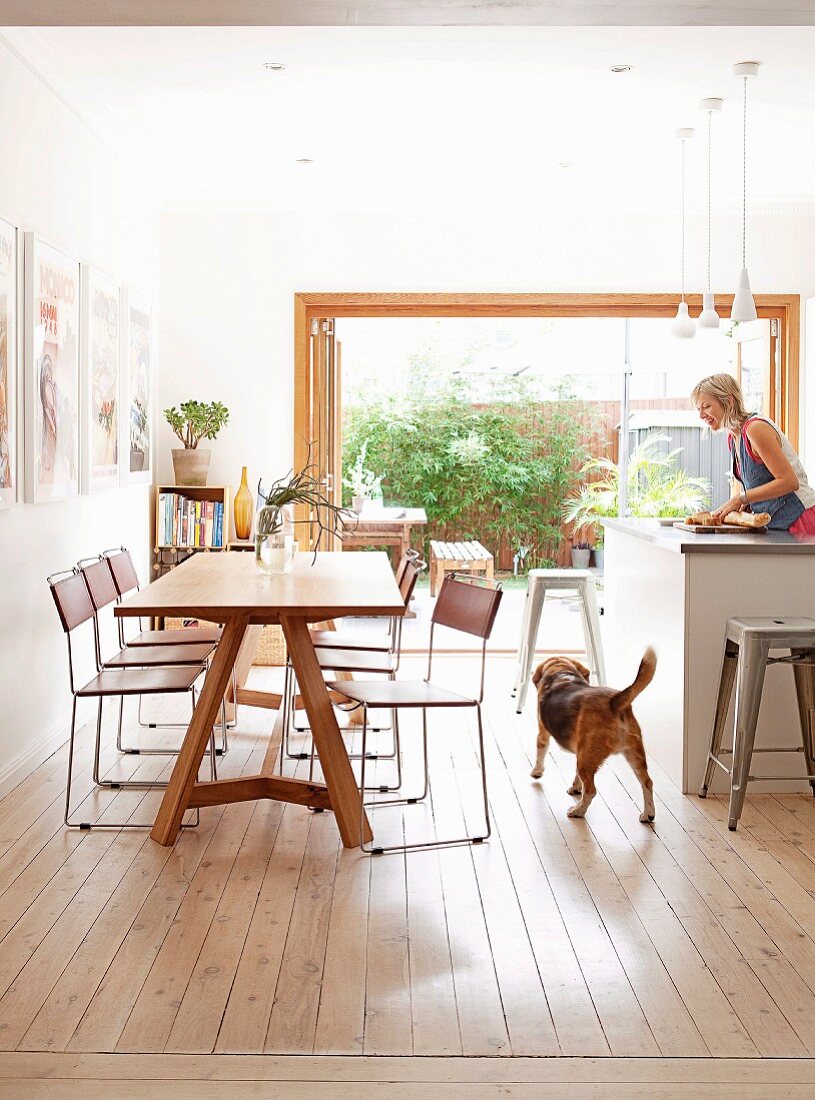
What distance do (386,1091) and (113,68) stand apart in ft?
13.4

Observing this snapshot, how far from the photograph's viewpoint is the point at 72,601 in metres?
4.07

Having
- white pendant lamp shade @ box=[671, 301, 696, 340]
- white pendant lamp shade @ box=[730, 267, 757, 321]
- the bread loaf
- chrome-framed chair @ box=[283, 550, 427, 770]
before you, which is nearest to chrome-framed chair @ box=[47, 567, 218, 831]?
chrome-framed chair @ box=[283, 550, 427, 770]

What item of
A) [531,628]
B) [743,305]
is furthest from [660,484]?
[743,305]

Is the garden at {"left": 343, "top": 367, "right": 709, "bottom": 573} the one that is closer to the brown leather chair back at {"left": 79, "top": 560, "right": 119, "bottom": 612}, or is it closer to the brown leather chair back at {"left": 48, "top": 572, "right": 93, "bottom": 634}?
the brown leather chair back at {"left": 79, "top": 560, "right": 119, "bottom": 612}

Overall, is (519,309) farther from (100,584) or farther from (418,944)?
(418,944)

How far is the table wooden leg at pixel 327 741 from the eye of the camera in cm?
367

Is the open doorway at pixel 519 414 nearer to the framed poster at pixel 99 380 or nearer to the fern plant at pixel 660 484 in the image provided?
the fern plant at pixel 660 484

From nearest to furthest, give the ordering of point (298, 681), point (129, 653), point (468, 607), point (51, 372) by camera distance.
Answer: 1. point (298, 681)
2. point (468, 607)
3. point (129, 653)
4. point (51, 372)

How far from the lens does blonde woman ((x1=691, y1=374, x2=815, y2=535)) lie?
4723mm

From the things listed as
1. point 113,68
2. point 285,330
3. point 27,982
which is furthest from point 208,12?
point 285,330

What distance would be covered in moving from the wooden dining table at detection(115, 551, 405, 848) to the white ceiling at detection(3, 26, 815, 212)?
208cm

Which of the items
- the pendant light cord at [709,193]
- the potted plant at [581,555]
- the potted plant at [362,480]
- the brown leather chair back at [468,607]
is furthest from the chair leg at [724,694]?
the potted plant at [362,480]

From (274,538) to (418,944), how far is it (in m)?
1.91

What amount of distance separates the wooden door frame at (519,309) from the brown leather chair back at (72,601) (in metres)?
3.01
